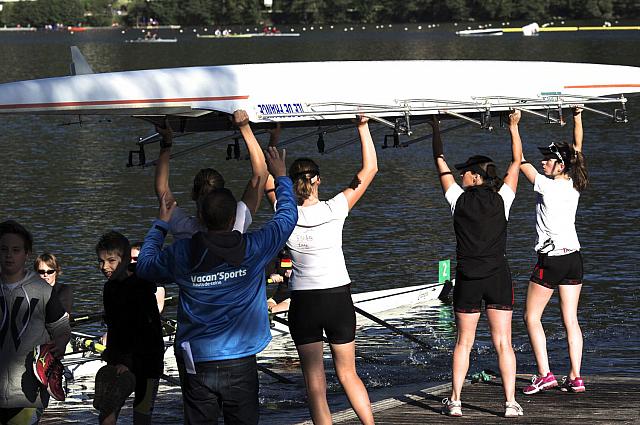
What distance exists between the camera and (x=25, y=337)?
730cm

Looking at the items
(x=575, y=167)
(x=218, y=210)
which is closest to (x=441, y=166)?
(x=575, y=167)

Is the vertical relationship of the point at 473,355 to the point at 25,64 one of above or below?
below

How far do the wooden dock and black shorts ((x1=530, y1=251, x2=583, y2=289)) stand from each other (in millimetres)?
889

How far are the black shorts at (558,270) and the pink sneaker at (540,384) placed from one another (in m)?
0.75

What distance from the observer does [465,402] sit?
1006 centimetres

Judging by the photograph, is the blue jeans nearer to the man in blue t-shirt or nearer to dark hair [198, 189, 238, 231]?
the man in blue t-shirt

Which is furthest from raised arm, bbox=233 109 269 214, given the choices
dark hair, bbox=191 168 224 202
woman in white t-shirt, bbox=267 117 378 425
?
woman in white t-shirt, bbox=267 117 378 425

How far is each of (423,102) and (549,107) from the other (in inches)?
49.0

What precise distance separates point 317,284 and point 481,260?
1485 mm

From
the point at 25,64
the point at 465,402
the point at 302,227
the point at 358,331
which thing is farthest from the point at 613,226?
the point at 25,64

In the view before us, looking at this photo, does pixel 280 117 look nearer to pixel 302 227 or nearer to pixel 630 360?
pixel 302 227

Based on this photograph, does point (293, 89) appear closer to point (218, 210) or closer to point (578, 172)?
point (578, 172)

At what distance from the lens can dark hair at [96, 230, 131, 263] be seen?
26.2 ft

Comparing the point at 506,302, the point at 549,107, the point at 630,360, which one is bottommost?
the point at 630,360
